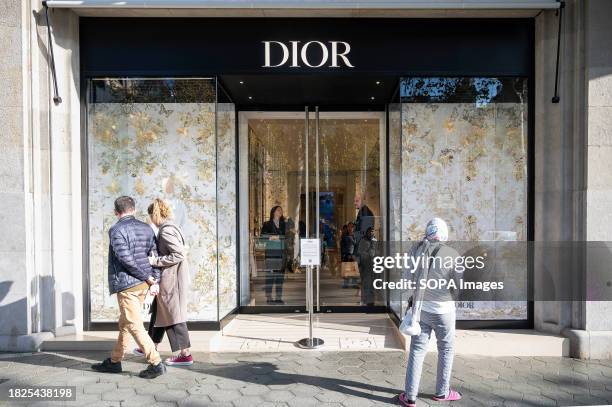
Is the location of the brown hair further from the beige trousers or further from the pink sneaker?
the pink sneaker

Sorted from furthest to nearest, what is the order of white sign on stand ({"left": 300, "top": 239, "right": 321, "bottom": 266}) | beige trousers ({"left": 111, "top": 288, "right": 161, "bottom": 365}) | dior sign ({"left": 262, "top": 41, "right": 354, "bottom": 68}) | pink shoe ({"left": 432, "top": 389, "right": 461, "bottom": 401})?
dior sign ({"left": 262, "top": 41, "right": 354, "bottom": 68}) < white sign on stand ({"left": 300, "top": 239, "right": 321, "bottom": 266}) < beige trousers ({"left": 111, "top": 288, "right": 161, "bottom": 365}) < pink shoe ({"left": 432, "top": 389, "right": 461, "bottom": 401})

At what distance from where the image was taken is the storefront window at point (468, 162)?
20.4 feet

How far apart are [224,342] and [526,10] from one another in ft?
19.4

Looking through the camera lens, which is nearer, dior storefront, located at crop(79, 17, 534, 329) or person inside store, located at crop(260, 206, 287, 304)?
dior storefront, located at crop(79, 17, 534, 329)

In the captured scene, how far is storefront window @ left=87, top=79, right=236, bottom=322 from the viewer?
20.4 ft

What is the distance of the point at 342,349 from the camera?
18.3ft

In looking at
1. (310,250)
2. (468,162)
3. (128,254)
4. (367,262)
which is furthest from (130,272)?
(468,162)

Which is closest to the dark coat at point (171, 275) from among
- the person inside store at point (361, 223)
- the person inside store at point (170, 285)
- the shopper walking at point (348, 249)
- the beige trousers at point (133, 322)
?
the person inside store at point (170, 285)

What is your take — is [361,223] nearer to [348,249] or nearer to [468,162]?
[348,249]

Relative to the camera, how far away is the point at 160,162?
20.8 feet

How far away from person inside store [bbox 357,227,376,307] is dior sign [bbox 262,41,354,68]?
292 cm

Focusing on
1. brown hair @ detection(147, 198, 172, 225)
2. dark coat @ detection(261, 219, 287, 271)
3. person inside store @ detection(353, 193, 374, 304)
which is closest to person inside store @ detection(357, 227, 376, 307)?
person inside store @ detection(353, 193, 374, 304)

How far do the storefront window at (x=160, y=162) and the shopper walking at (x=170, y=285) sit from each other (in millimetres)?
1174

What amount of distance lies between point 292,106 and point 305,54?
5.17 ft
